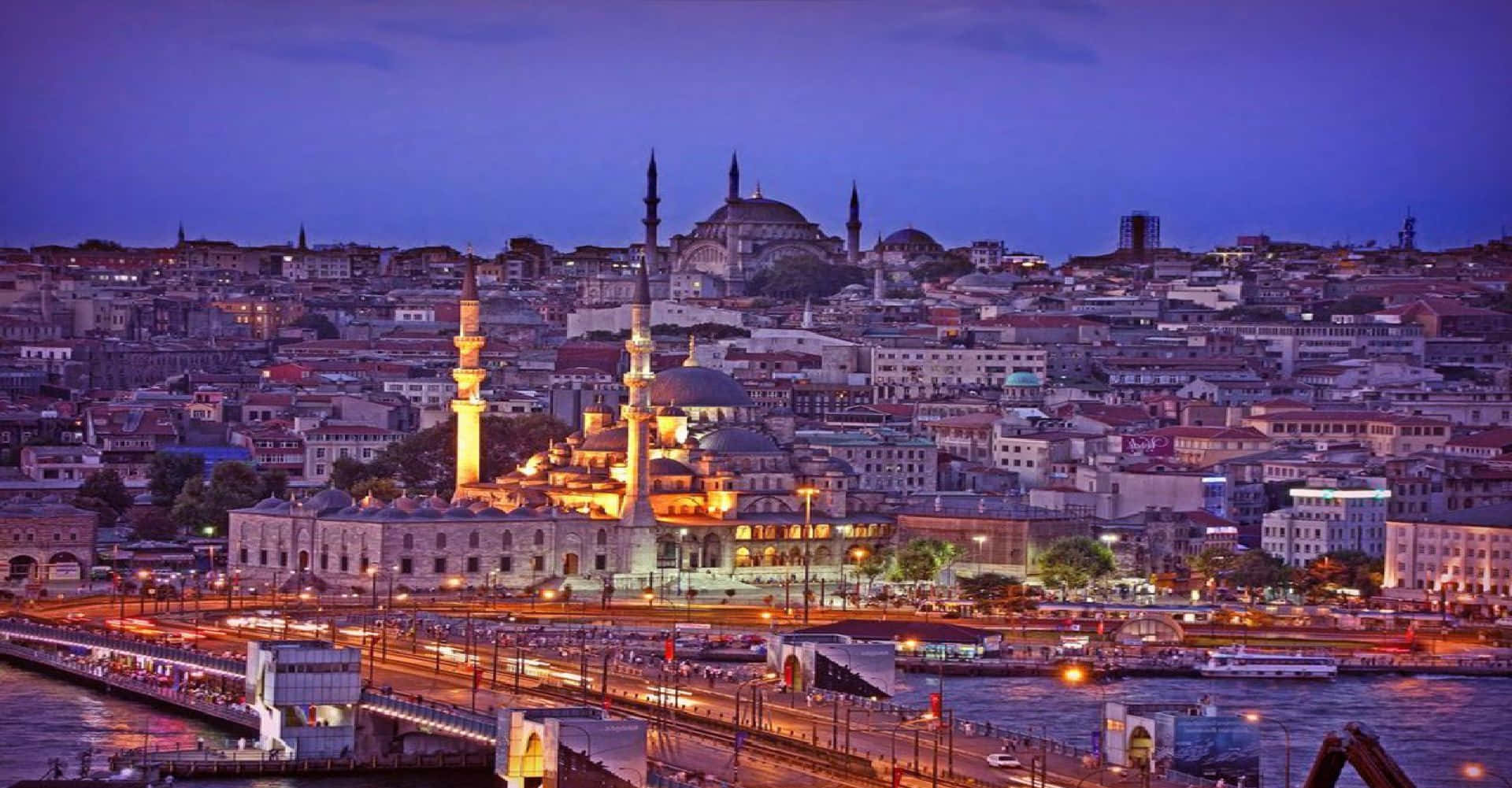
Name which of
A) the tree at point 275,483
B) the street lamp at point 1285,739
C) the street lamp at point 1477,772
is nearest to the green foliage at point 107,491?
the tree at point 275,483

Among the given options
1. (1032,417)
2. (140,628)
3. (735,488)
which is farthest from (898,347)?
(140,628)

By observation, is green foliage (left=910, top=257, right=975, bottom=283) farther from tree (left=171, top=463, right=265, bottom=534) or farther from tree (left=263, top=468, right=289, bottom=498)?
tree (left=171, top=463, right=265, bottom=534)

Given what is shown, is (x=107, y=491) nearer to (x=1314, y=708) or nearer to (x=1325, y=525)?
(x=1325, y=525)

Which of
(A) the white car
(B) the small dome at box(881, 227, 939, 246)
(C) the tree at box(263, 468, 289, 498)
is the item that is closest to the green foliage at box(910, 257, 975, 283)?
(B) the small dome at box(881, 227, 939, 246)

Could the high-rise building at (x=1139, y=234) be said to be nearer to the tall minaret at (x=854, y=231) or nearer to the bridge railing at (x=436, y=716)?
the tall minaret at (x=854, y=231)

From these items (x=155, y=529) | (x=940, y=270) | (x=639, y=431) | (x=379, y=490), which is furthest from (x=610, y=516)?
(x=940, y=270)
